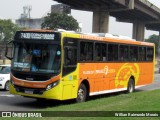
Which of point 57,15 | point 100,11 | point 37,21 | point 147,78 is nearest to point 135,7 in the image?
point 100,11

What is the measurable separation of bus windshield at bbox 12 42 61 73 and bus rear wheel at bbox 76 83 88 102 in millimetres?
1832

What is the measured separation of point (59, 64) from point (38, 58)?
2.61 feet

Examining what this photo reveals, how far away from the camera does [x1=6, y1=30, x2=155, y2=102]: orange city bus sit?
1447 cm

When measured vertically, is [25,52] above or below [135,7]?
below

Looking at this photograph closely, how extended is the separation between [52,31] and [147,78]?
1030cm

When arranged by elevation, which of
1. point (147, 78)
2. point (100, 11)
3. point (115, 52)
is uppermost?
point (100, 11)

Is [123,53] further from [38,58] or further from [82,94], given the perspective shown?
[38,58]

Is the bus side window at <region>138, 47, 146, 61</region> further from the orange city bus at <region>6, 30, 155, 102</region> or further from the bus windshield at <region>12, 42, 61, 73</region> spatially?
the bus windshield at <region>12, 42, 61, 73</region>

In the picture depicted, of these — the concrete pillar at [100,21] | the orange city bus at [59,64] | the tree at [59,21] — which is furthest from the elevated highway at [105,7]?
the orange city bus at [59,64]

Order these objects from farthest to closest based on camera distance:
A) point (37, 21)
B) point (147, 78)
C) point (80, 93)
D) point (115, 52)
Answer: point (37, 21)
point (147, 78)
point (115, 52)
point (80, 93)

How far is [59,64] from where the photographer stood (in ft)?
47.5

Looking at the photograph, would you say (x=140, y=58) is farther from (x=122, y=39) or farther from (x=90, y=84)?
(x=90, y=84)

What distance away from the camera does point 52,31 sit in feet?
48.5

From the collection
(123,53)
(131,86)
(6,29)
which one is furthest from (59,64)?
(6,29)
